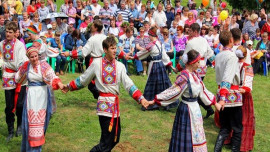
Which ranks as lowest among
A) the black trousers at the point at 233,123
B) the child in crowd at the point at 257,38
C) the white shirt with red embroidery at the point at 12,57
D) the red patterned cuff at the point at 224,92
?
the black trousers at the point at 233,123

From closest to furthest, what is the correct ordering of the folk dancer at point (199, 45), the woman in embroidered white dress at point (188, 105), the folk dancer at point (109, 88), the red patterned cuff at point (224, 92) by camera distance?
the woman in embroidered white dress at point (188, 105), the folk dancer at point (109, 88), the red patterned cuff at point (224, 92), the folk dancer at point (199, 45)

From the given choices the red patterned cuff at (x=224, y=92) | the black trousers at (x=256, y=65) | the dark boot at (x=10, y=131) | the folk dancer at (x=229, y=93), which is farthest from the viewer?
the black trousers at (x=256, y=65)

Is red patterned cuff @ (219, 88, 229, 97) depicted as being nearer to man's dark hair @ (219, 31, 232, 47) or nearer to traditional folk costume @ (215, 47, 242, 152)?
traditional folk costume @ (215, 47, 242, 152)

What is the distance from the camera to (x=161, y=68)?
9.48 meters

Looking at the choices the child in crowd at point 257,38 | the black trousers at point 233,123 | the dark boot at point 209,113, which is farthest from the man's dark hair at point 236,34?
the child in crowd at point 257,38

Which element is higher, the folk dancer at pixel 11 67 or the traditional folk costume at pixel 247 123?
the folk dancer at pixel 11 67

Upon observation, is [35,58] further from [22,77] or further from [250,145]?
[250,145]

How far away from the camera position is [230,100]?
6605 mm

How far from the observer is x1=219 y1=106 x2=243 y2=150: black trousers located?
21.9 ft

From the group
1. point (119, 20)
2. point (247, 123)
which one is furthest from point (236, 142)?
point (119, 20)

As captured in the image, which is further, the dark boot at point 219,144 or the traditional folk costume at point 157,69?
the traditional folk costume at point 157,69

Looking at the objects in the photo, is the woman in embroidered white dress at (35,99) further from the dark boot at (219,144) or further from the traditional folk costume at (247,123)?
the traditional folk costume at (247,123)

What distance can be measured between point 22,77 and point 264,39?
9885 millimetres

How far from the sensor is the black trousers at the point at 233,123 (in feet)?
21.9
